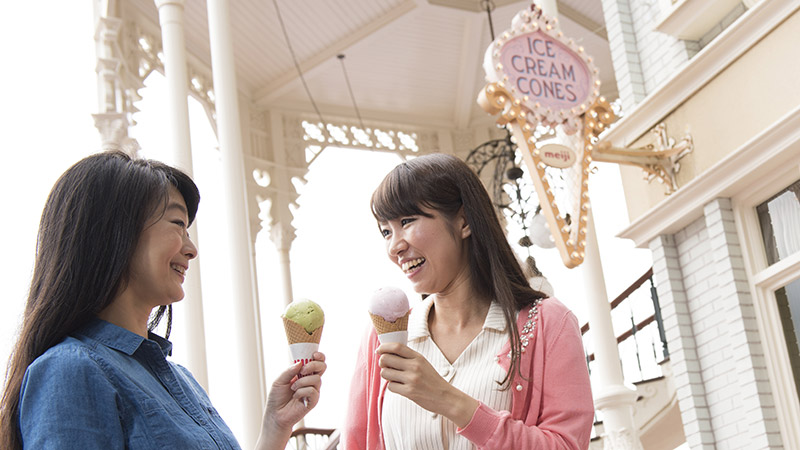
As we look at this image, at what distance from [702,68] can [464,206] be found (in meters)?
4.30

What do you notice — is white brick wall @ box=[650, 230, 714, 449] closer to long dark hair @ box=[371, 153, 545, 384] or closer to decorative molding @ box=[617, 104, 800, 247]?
decorative molding @ box=[617, 104, 800, 247]

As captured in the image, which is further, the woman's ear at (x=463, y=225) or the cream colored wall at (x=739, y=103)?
the cream colored wall at (x=739, y=103)

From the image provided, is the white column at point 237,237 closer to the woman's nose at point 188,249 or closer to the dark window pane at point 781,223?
the dark window pane at point 781,223

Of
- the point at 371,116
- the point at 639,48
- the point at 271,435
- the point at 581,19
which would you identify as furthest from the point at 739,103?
the point at 371,116

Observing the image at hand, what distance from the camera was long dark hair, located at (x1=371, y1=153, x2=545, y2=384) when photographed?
2377 mm

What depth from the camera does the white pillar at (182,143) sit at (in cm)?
840

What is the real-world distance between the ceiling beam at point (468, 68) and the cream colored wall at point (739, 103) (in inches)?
255

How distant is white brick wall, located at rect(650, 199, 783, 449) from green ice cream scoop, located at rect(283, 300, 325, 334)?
166 inches

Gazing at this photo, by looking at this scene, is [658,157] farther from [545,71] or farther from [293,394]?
[293,394]

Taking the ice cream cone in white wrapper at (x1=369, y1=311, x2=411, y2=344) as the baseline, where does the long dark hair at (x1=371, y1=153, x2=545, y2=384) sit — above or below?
above

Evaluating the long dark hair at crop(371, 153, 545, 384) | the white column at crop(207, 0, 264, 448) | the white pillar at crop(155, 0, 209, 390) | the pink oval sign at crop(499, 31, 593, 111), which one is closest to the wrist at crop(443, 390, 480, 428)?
the long dark hair at crop(371, 153, 545, 384)

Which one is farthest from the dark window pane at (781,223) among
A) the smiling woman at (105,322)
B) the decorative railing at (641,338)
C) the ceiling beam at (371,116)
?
the ceiling beam at (371,116)

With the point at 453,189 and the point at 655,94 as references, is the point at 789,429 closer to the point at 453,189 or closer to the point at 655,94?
the point at 655,94

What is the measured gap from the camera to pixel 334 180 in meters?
18.0
